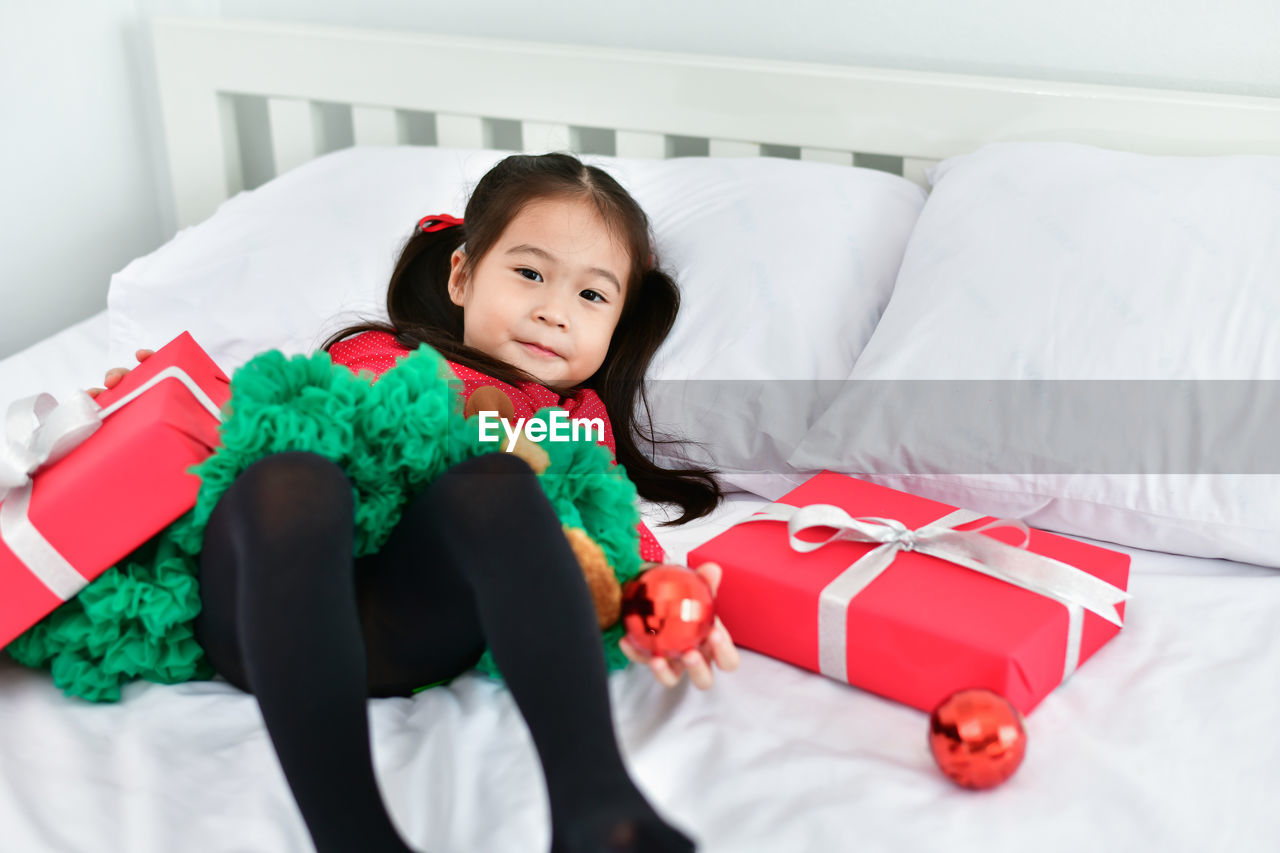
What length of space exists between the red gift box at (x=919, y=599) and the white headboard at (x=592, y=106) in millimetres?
620

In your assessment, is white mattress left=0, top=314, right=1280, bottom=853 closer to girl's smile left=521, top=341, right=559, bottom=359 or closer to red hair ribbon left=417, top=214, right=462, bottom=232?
girl's smile left=521, top=341, right=559, bottom=359

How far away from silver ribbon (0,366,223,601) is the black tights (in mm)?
114

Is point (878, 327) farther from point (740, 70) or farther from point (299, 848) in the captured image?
point (299, 848)

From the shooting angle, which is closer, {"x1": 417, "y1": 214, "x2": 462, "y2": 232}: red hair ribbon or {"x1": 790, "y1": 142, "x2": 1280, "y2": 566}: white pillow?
{"x1": 790, "y1": 142, "x2": 1280, "y2": 566}: white pillow

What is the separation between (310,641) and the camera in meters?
0.67

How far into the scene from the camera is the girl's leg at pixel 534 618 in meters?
0.62

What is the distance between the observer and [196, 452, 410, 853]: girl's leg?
65 cm

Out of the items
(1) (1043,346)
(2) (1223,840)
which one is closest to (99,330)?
(1) (1043,346)

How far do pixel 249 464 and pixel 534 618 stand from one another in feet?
0.80

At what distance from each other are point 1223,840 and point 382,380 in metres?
0.64

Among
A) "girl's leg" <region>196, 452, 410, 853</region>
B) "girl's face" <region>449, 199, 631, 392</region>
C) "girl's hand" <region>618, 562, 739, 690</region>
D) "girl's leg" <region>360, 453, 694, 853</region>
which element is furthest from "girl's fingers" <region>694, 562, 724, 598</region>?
"girl's face" <region>449, 199, 631, 392</region>

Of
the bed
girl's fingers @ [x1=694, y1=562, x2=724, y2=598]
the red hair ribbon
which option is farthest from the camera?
the red hair ribbon

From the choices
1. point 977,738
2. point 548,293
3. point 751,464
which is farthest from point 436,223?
point 977,738

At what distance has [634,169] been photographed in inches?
56.7
